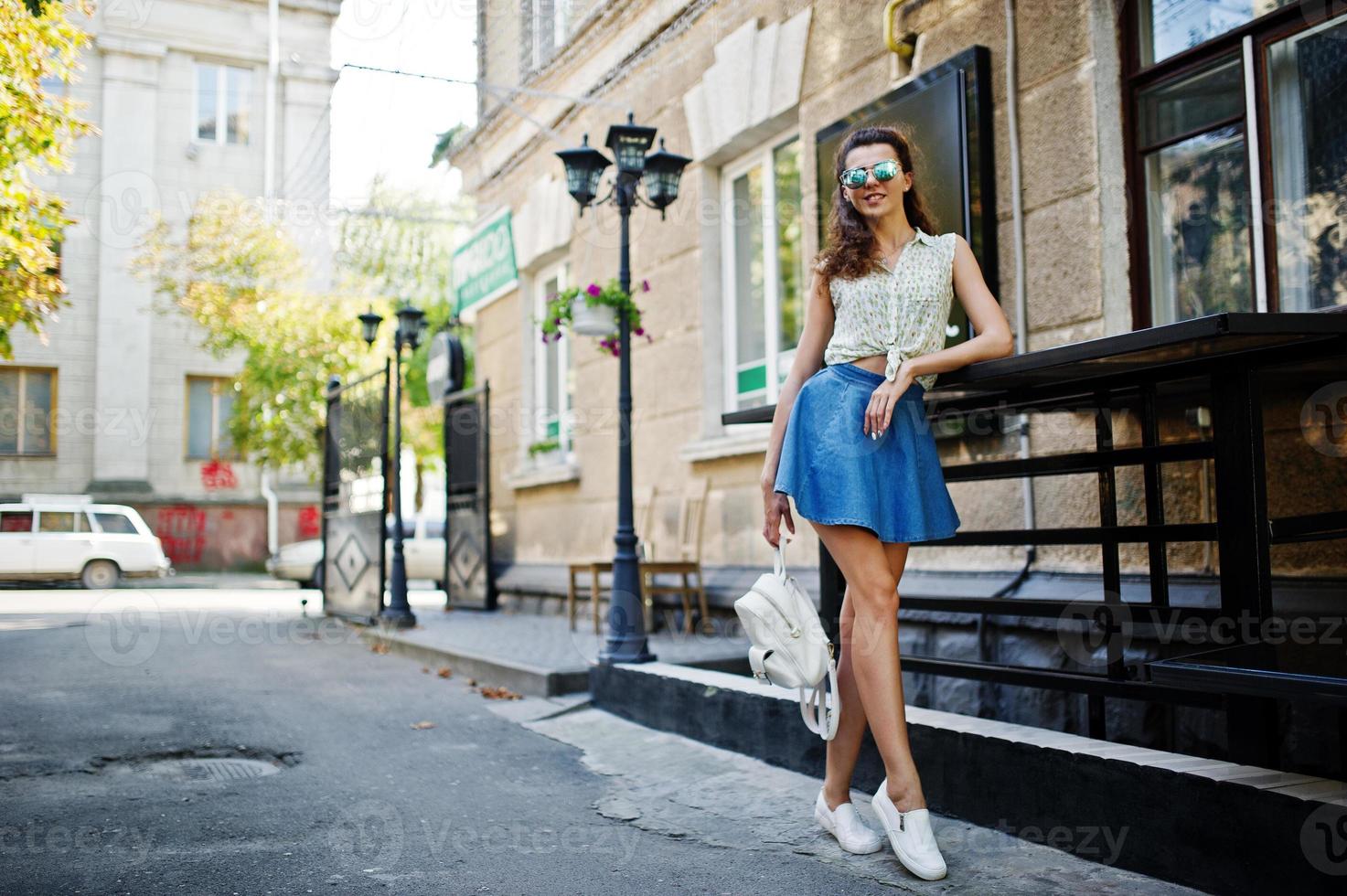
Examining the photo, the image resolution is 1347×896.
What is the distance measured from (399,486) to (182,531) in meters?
18.4

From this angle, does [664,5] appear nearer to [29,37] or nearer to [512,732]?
[29,37]

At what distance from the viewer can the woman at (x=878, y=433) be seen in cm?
327

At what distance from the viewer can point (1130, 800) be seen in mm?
Result: 3217

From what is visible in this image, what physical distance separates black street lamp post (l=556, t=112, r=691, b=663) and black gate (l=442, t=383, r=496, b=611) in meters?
6.04

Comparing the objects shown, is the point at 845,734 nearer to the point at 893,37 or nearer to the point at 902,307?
the point at 902,307

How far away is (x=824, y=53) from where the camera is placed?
7551 millimetres

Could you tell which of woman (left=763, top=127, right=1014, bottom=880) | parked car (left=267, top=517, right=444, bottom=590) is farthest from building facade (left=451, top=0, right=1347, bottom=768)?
parked car (left=267, top=517, right=444, bottom=590)

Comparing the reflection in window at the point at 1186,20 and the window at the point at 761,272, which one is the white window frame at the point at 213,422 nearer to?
the window at the point at 761,272

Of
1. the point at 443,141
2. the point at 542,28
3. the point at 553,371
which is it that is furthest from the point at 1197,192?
the point at 443,141

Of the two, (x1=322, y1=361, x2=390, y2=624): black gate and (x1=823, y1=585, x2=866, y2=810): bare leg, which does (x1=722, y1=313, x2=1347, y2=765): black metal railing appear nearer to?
(x1=823, y1=585, x2=866, y2=810): bare leg

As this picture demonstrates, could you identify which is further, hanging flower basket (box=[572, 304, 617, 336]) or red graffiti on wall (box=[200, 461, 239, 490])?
red graffiti on wall (box=[200, 461, 239, 490])

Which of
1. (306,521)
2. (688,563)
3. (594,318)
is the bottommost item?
(688,563)

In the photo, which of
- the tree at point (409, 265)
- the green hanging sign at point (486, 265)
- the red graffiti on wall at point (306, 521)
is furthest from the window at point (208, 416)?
the green hanging sign at point (486, 265)

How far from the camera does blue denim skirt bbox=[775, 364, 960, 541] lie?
130 inches
